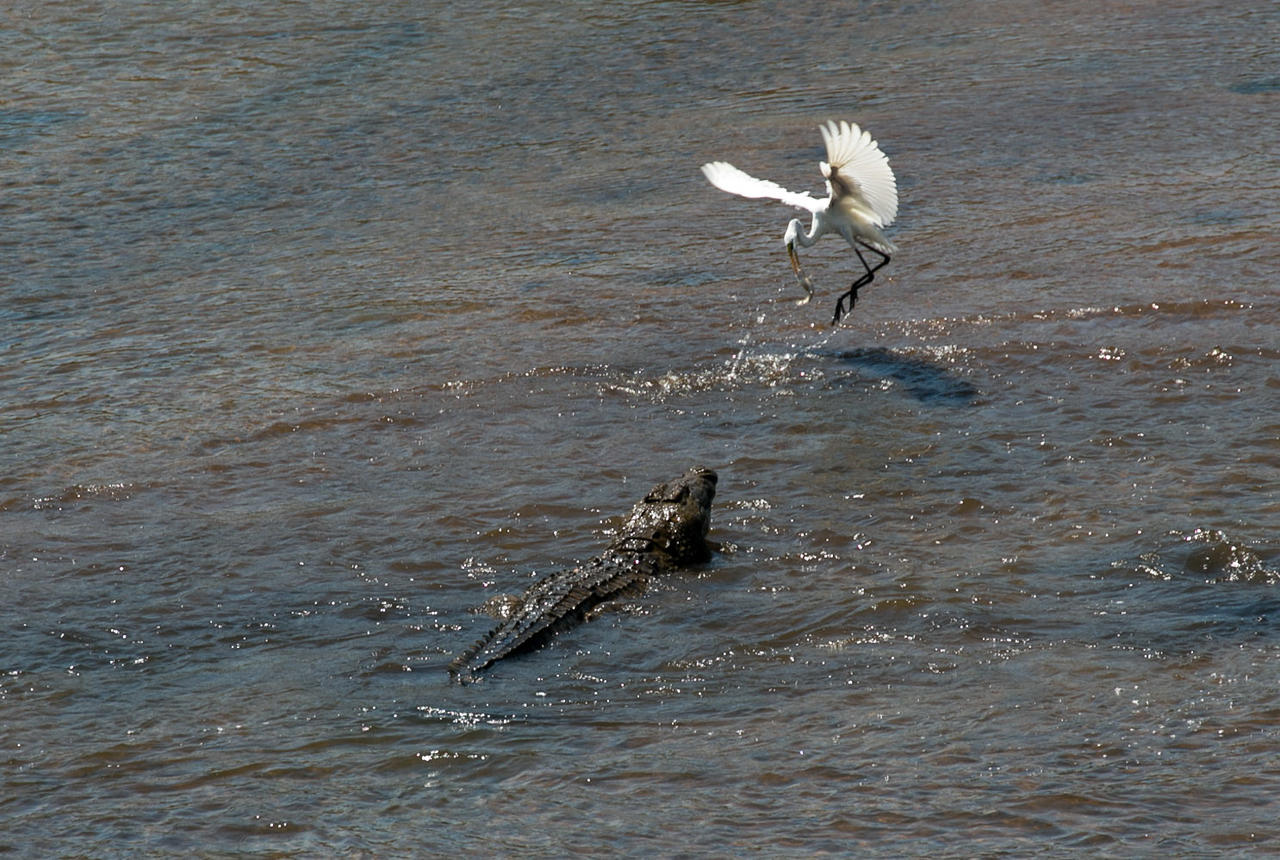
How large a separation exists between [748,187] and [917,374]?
57.3 inches

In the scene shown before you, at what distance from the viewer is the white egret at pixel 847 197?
6484 mm

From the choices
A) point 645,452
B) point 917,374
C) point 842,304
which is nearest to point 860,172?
point 842,304

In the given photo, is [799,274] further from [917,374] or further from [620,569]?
[620,569]

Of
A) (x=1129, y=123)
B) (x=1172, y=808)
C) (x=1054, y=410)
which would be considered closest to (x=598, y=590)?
(x=1172, y=808)

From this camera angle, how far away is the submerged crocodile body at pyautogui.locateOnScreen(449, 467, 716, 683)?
4.16m

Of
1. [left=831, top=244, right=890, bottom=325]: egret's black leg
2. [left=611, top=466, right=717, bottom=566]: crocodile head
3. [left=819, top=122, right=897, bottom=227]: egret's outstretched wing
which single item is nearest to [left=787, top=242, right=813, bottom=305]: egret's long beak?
[left=831, top=244, right=890, bottom=325]: egret's black leg

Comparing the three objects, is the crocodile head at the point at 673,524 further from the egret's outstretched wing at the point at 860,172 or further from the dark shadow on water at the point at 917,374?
the egret's outstretched wing at the point at 860,172

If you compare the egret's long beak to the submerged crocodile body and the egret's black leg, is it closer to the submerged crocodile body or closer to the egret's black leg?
the egret's black leg

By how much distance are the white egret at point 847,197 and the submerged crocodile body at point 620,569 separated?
1911mm

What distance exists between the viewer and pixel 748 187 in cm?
714

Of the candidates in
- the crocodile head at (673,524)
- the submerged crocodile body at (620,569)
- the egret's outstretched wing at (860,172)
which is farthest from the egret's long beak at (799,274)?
the crocodile head at (673,524)

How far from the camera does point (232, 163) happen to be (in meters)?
9.68

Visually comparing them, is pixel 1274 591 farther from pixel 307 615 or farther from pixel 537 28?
pixel 537 28

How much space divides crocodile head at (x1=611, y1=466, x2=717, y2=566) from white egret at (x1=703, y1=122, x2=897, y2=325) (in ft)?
6.45
